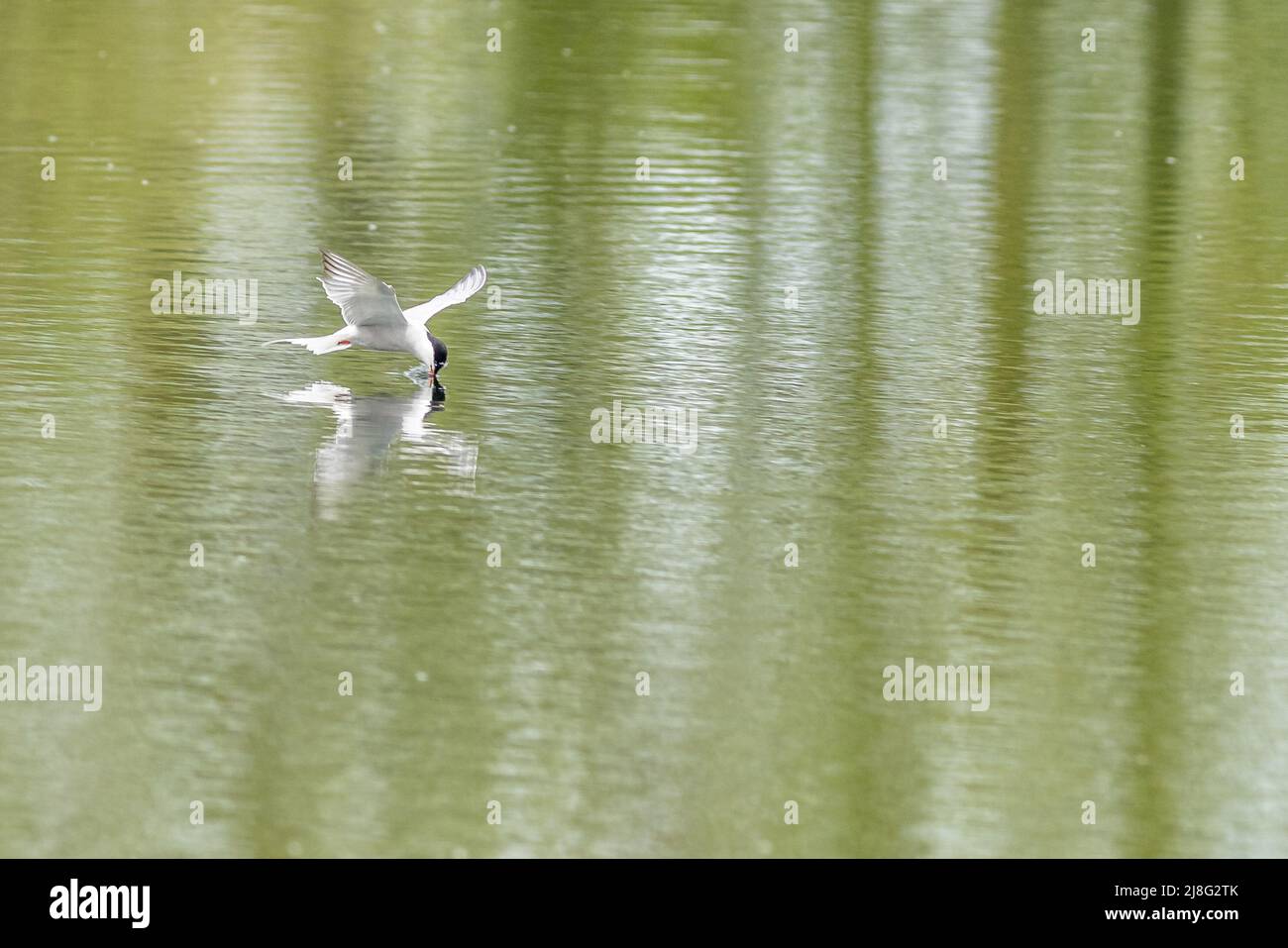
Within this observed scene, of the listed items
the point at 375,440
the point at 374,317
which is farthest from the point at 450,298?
the point at 375,440

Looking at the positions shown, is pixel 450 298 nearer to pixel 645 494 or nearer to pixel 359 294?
pixel 359 294

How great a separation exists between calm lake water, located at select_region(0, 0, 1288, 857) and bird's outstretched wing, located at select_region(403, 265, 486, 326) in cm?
59

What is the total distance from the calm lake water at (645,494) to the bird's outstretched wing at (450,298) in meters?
0.59

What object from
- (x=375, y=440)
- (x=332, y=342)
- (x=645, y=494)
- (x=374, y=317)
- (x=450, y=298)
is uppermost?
(x=450, y=298)

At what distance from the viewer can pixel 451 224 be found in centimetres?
2205

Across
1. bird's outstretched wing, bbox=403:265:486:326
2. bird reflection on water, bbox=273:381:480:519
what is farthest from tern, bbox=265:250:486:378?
bird reflection on water, bbox=273:381:480:519

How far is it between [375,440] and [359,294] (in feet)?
3.87

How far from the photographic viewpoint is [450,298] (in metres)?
16.2

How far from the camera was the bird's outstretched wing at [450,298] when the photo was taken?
629 inches

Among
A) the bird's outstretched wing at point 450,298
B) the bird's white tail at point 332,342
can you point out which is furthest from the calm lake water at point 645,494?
the bird's outstretched wing at point 450,298

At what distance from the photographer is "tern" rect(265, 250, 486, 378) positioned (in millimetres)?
15250

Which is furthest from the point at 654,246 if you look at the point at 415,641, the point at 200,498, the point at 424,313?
the point at 415,641

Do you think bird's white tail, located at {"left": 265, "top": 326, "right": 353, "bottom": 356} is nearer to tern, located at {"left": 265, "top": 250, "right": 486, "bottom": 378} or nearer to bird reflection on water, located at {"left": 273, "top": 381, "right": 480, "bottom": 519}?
tern, located at {"left": 265, "top": 250, "right": 486, "bottom": 378}

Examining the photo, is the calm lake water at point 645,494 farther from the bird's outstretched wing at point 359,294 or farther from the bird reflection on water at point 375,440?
the bird's outstretched wing at point 359,294
